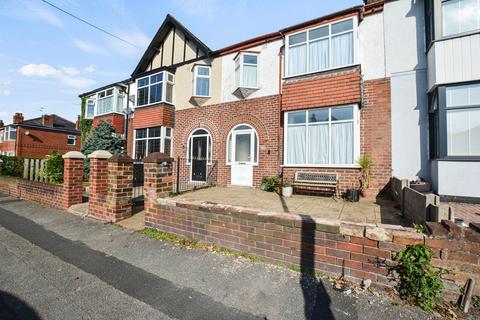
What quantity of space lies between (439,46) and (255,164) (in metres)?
6.61

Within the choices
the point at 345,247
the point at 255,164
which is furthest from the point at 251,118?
the point at 345,247

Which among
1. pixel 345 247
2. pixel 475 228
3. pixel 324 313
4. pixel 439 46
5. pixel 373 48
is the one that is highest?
pixel 373 48

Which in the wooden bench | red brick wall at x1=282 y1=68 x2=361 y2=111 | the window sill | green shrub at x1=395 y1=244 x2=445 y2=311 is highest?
red brick wall at x1=282 y1=68 x2=361 y2=111

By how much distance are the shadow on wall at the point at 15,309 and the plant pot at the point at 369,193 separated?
7.57 m

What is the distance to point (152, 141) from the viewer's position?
41.6ft

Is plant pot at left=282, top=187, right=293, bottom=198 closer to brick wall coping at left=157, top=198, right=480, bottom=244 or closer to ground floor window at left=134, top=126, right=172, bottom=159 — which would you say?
brick wall coping at left=157, top=198, right=480, bottom=244

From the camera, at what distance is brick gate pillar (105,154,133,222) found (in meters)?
5.31

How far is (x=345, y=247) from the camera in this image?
2.90 meters

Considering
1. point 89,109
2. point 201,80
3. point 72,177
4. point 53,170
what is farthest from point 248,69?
point 89,109

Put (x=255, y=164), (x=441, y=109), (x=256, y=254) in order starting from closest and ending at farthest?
(x=256, y=254) < (x=441, y=109) < (x=255, y=164)

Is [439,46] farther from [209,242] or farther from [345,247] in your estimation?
[209,242]

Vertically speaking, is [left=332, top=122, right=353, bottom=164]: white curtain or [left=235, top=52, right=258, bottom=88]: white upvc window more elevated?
[left=235, top=52, right=258, bottom=88]: white upvc window

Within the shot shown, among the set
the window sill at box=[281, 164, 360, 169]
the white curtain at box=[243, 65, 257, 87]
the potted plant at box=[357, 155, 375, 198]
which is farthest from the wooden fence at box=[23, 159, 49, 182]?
the potted plant at box=[357, 155, 375, 198]

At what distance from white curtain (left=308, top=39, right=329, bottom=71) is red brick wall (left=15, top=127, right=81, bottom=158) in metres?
29.5
